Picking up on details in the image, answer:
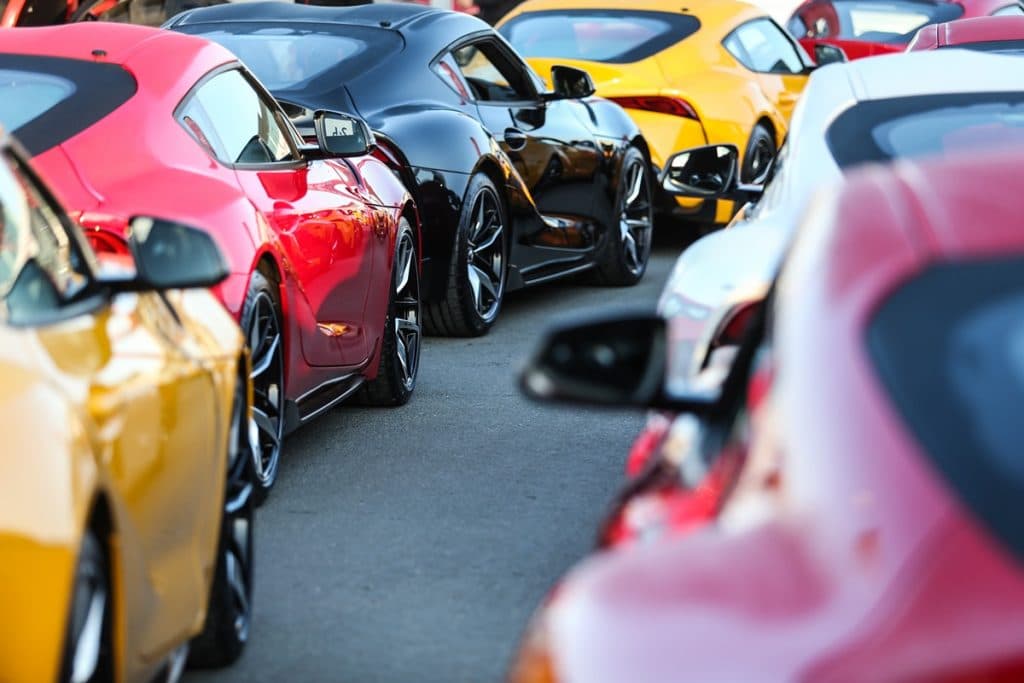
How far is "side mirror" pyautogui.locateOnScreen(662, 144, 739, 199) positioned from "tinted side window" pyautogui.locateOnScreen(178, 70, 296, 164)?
1.37m

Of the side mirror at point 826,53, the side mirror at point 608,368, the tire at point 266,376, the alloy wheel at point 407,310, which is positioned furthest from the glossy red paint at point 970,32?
the side mirror at point 608,368

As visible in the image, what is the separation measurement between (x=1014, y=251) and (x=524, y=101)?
8.96m

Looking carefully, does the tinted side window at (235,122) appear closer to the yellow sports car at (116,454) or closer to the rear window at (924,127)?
the yellow sports car at (116,454)

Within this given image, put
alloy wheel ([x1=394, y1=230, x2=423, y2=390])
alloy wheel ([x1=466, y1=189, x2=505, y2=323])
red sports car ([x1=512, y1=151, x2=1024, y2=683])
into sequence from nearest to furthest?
red sports car ([x1=512, y1=151, x2=1024, y2=683])
alloy wheel ([x1=394, y1=230, x2=423, y2=390])
alloy wheel ([x1=466, y1=189, x2=505, y2=323])

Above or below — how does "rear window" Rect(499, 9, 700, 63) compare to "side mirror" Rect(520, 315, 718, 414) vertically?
below

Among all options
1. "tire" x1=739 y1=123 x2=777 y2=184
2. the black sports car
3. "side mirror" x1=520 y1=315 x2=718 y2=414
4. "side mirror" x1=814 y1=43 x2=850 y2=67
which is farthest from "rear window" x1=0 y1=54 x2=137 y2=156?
"side mirror" x1=814 y1=43 x2=850 y2=67

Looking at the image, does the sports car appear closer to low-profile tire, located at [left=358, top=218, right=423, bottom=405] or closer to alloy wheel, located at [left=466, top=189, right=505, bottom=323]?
low-profile tire, located at [left=358, top=218, right=423, bottom=405]

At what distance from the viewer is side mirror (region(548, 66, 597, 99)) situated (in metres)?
12.0

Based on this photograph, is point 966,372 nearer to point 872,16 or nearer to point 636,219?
point 636,219

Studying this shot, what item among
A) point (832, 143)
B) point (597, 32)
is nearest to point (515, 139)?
point (597, 32)

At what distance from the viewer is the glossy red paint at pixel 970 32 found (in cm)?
1051

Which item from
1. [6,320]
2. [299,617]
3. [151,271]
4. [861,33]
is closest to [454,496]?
[299,617]

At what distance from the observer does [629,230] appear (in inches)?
515

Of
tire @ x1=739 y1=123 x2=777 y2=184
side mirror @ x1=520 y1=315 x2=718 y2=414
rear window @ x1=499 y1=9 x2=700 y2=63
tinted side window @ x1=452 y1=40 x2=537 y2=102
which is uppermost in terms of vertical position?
side mirror @ x1=520 y1=315 x2=718 y2=414
